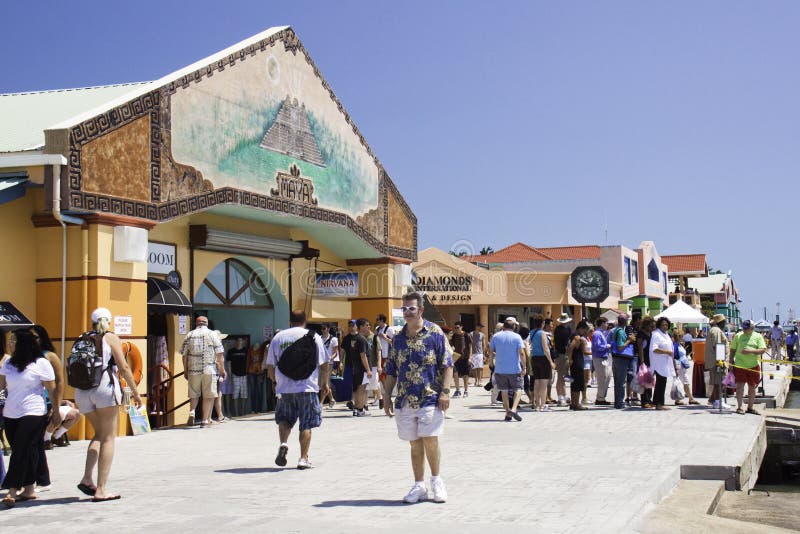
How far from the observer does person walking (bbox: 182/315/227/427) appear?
49.6 feet

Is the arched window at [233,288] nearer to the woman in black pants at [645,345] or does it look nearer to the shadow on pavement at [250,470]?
the shadow on pavement at [250,470]

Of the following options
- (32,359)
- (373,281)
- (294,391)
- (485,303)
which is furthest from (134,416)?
(485,303)

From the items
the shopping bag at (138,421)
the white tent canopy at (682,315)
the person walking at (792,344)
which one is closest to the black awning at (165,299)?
the shopping bag at (138,421)

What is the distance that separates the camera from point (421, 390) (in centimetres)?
803

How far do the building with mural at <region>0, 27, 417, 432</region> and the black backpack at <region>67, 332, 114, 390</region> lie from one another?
5210 millimetres

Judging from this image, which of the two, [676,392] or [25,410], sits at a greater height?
[25,410]

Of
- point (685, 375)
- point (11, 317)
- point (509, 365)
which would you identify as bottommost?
point (685, 375)

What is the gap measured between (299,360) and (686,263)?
224 feet

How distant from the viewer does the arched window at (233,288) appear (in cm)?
1817

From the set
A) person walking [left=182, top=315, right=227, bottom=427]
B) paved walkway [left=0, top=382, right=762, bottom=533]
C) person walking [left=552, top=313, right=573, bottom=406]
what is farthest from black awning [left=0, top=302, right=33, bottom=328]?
person walking [left=552, top=313, right=573, bottom=406]

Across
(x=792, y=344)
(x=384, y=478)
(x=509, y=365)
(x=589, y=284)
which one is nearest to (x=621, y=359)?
(x=509, y=365)

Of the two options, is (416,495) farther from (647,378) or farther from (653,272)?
(653,272)

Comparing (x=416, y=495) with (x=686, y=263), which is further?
(x=686, y=263)

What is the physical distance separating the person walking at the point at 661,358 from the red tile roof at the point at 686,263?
58.1 meters
